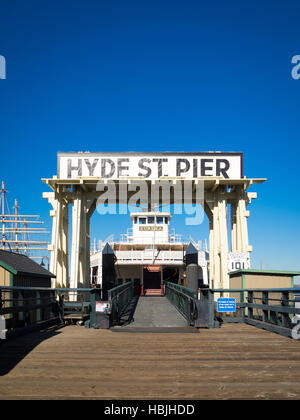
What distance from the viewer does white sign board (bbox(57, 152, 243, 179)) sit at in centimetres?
1786

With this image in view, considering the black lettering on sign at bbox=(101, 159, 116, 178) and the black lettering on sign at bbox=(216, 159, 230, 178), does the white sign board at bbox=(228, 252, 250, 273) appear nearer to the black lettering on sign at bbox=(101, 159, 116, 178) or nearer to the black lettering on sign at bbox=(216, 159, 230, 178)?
the black lettering on sign at bbox=(216, 159, 230, 178)

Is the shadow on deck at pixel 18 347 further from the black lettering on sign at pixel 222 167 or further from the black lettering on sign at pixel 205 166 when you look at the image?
the black lettering on sign at pixel 222 167

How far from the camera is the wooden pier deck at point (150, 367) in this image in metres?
4.63

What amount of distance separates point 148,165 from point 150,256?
15.0 m

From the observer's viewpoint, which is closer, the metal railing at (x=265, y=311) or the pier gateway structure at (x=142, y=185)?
the metal railing at (x=265, y=311)

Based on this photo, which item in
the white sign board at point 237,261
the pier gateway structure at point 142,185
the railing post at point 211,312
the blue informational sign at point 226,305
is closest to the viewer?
the railing post at point 211,312

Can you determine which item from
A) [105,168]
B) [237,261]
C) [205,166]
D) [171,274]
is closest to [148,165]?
[105,168]

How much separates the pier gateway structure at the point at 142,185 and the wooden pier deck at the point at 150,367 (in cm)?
852

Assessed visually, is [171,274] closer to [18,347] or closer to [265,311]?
[265,311]

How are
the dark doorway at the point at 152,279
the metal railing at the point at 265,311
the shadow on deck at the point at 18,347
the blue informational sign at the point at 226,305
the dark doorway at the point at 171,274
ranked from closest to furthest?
1. the shadow on deck at the point at 18,347
2. the metal railing at the point at 265,311
3. the blue informational sign at the point at 226,305
4. the dark doorway at the point at 152,279
5. the dark doorway at the point at 171,274

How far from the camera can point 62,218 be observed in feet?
61.2

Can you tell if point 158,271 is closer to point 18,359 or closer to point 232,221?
point 232,221

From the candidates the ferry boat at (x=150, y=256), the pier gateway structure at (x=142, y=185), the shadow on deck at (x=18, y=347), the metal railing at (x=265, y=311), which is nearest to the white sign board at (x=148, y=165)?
the pier gateway structure at (x=142, y=185)
